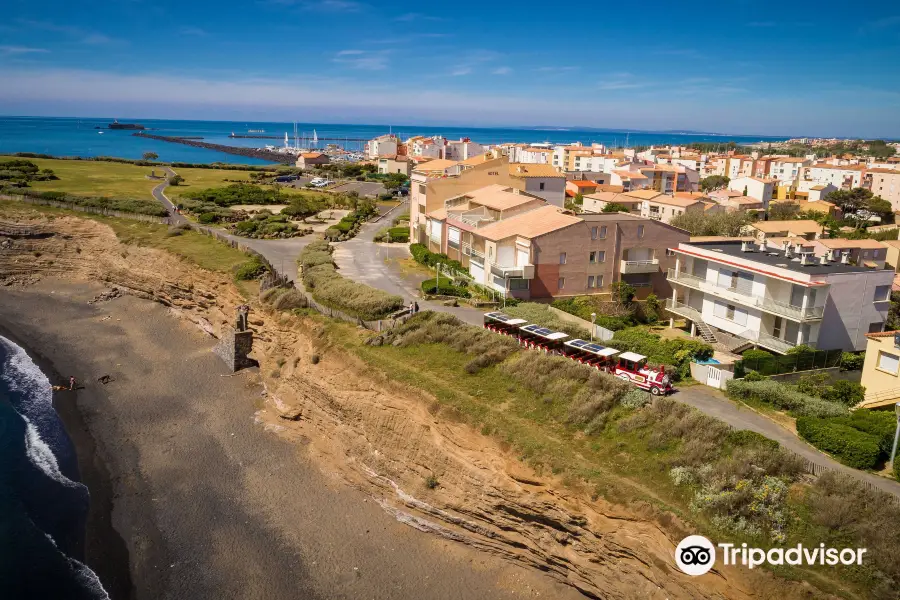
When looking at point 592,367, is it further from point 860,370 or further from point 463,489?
point 860,370

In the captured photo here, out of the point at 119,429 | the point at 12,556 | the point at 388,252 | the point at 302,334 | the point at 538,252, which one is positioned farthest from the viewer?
the point at 388,252

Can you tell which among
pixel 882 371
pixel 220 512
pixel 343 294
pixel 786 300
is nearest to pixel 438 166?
pixel 343 294

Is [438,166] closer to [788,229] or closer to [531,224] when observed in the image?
[531,224]

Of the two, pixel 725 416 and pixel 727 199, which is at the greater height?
pixel 727 199

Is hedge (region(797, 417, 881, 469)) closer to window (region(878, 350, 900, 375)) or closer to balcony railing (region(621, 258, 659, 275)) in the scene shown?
window (region(878, 350, 900, 375))

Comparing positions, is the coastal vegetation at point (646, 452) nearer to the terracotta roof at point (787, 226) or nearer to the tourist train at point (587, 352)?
the tourist train at point (587, 352)

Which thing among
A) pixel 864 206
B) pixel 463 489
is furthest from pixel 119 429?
pixel 864 206
